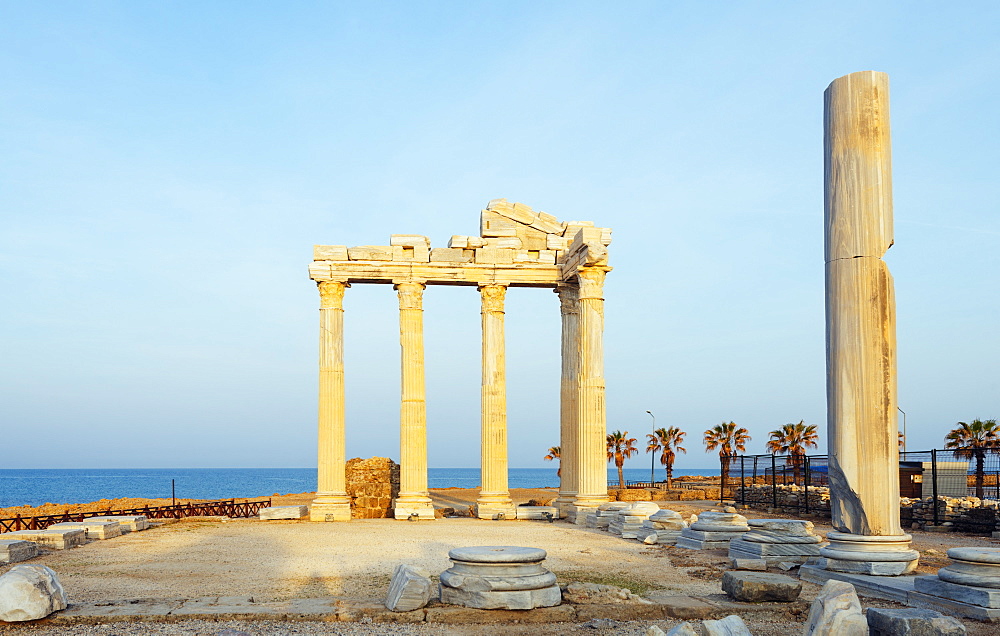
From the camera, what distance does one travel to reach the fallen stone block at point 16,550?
54.5 ft

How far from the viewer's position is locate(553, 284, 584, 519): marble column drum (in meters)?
31.0

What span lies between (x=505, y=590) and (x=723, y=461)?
36.7m

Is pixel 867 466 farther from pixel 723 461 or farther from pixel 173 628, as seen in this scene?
pixel 723 461

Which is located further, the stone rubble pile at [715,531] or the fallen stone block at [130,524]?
the fallen stone block at [130,524]

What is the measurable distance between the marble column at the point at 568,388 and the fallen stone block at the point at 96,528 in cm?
1455

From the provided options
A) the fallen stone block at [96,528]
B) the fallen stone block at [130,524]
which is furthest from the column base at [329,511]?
the fallen stone block at [96,528]

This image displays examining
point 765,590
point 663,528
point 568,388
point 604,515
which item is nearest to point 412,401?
point 568,388

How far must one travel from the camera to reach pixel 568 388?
31469 millimetres

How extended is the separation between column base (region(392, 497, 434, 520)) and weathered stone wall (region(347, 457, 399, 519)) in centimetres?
179

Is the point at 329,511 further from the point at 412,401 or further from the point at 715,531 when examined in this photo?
the point at 715,531

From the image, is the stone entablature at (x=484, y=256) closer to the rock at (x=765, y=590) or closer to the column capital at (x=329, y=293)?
the column capital at (x=329, y=293)

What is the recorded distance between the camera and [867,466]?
13.5 m

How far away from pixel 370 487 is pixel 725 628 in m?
24.2

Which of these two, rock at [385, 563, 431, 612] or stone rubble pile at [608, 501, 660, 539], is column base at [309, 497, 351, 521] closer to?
stone rubble pile at [608, 501, 660, 539]
